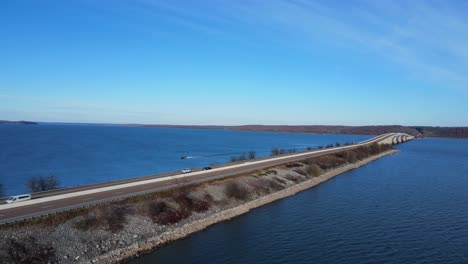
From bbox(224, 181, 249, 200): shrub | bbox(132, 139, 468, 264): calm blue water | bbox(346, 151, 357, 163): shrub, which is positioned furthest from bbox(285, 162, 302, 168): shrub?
bbox(346, 151, 357, 163): shrub

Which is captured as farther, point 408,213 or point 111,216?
point 408,213

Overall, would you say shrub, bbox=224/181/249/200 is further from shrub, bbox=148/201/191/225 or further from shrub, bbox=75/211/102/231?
shrub, bbox=75/211/102/231

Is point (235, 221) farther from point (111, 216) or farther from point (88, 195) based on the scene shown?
point (88, 195)

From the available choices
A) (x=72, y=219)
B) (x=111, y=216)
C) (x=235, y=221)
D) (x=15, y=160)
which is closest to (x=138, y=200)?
(x=111, y=216)

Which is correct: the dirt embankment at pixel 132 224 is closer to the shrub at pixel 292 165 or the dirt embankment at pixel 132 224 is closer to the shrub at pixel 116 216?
the shrub at pixel 116 216

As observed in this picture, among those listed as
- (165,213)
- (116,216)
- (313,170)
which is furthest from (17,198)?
(313,170)

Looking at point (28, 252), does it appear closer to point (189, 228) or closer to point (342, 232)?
point (189, 228)
